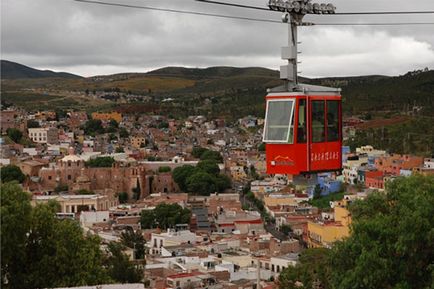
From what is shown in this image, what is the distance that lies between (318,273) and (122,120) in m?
79.5

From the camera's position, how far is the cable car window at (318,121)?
1009 centimetres


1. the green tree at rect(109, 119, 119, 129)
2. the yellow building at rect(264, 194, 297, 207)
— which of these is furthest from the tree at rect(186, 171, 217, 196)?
the green tree at rect(109, 119, 119, 129)

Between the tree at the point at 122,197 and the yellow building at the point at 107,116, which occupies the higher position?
the yellow building at the point at 107,116

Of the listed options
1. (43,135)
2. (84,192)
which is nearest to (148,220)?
(84,192)

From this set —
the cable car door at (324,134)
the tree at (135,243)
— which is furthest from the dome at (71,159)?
the cable car door at (324,134)

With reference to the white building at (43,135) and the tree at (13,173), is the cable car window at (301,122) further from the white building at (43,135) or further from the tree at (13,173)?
the white building at (43,135)

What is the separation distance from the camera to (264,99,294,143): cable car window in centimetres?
992

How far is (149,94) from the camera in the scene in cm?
14062

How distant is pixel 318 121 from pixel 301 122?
317 millimetres

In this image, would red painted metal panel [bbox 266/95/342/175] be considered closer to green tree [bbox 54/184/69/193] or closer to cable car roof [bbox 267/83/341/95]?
cable car roof [bbox 267/83/341/95]

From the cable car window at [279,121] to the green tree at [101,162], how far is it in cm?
4884

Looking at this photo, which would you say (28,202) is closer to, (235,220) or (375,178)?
(235,220)

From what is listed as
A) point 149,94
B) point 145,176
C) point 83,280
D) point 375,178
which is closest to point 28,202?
point 83,280

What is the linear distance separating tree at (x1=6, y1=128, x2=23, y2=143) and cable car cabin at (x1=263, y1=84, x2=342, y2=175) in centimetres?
6165
